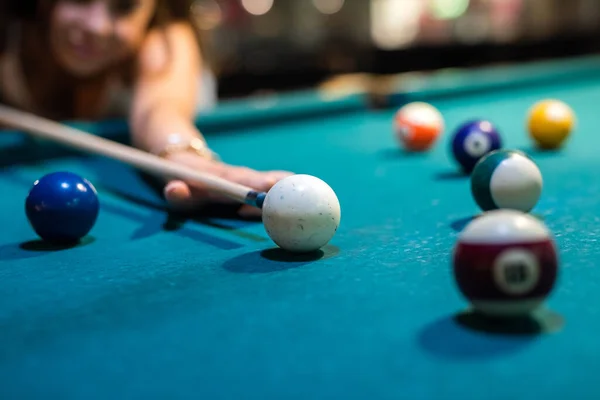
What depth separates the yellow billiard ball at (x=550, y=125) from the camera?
2.93m

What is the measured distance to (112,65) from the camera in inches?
136

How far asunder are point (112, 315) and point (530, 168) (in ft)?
3.43

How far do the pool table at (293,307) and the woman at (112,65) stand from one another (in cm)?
29

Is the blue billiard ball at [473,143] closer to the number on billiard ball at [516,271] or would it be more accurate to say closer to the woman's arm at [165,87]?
the woman's arm at [165,87]

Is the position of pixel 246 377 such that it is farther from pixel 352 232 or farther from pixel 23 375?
pixel 352 232

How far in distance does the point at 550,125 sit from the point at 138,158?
1.59 metres

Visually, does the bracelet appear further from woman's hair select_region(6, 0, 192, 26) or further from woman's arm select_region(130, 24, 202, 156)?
woman's hair select_region(6, 0, 192, 26)

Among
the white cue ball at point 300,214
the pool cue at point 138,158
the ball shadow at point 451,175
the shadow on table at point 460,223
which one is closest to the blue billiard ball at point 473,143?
the ball shadow at point 451,175

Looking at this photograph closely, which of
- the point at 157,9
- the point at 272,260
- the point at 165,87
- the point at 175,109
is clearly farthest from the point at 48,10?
the point at 272,260

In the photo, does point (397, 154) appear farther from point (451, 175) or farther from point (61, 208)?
point (61, 208)

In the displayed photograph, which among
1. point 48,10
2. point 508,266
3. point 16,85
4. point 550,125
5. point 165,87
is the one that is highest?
point 48,10

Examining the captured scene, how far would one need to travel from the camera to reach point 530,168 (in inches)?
72.6

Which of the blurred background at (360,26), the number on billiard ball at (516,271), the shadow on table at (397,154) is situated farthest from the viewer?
the blurred background at (360,26)

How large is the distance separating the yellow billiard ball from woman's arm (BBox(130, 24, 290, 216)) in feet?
4.17
